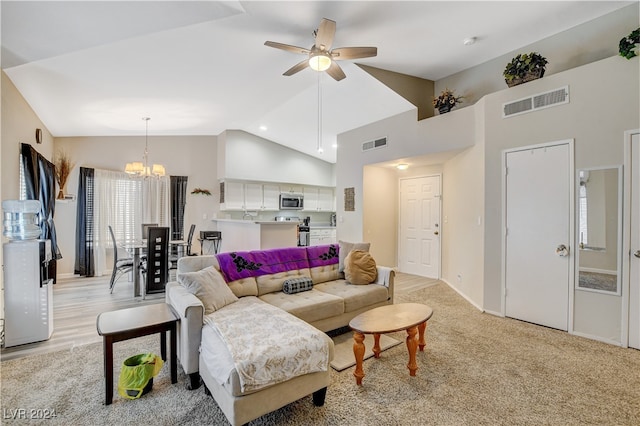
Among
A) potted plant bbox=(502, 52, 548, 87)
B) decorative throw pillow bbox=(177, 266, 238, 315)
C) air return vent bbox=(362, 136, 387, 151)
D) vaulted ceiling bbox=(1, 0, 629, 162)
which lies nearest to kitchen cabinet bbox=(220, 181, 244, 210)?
vaulted ceiling bbox=(1, 0, 629, 162)

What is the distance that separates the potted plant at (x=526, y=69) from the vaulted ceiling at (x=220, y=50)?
0.42 m

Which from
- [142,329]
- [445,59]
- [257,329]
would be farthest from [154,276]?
[445,59]

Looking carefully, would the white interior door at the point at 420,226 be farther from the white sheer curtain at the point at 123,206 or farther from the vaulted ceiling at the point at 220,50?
the white sheer curtain at the point at 123,206

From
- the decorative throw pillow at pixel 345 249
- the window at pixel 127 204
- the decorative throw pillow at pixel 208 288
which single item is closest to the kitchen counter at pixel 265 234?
the decorative throw pillow at pixel 345 249

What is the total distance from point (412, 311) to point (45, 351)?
137 inches

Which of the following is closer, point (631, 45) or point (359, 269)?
point (631, 45)

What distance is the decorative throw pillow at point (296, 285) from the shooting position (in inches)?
125

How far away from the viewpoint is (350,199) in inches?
244

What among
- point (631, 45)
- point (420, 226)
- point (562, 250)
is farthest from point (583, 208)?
point (420, 226)

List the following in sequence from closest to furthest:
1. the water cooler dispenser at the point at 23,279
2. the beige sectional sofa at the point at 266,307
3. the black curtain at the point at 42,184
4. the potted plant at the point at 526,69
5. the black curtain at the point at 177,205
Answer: the beige sectional sofa at the point at 266,307
the water cooler dispenser at the point at 23,279
the potted plant at the point at 526,69
the black curtain at the point at 42,184
the black curtain at the point at 177,205

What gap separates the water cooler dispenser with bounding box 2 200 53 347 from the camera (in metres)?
2.88

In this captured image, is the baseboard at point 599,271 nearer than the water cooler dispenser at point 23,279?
No

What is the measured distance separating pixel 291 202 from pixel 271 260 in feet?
15.2

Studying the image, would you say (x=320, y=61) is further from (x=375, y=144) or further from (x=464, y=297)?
(x=464, y=297)
